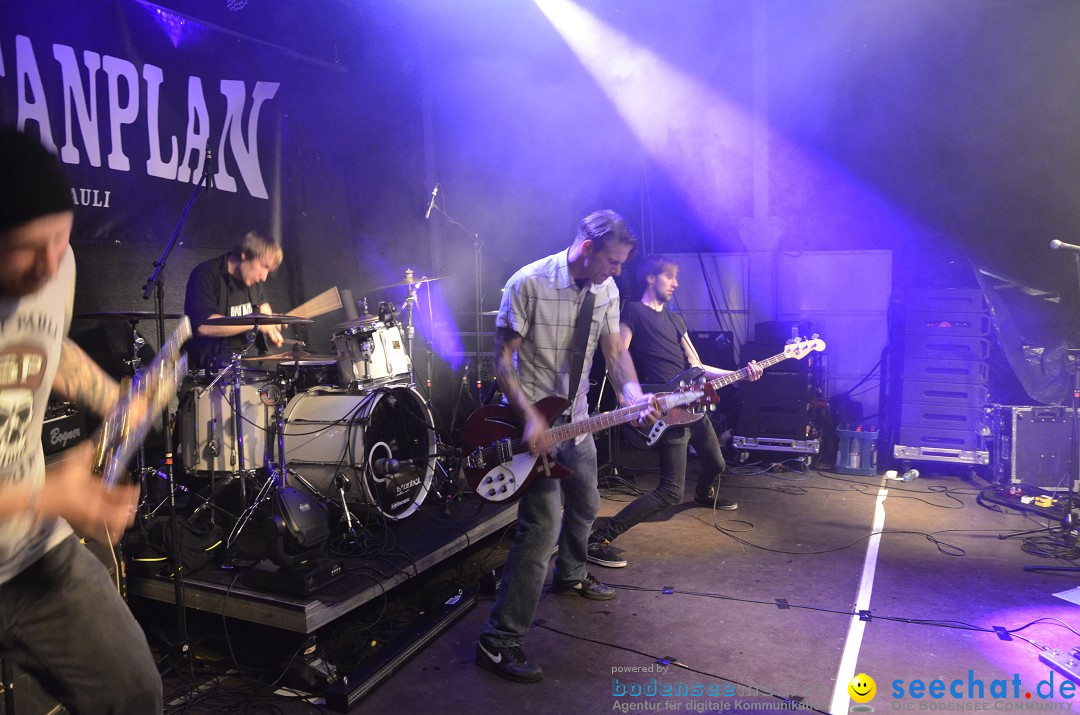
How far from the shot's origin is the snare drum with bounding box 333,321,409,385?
5.24 metres

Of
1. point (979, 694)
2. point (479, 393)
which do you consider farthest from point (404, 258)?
point (979, 694)

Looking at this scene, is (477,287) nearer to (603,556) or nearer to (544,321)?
(603,556)

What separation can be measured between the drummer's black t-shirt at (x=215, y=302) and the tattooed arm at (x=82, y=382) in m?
2.51

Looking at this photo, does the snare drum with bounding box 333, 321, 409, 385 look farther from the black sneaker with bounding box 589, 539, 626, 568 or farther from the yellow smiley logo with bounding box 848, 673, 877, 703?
the yellow smiley logo with bounding box 848, 673, 877, 703

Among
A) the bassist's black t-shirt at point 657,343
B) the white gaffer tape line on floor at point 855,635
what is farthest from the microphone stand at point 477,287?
the white gaffer tape line on floor at point 855,635

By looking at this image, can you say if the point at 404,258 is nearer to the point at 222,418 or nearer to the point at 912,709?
the point at 222,418

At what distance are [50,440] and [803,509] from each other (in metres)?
5.53

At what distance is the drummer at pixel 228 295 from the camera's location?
4742 mm

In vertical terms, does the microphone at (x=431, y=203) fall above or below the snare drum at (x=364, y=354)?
above

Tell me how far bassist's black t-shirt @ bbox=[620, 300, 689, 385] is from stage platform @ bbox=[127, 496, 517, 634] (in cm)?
165

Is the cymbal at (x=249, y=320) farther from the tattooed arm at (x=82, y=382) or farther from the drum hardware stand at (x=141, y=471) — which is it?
the tattooed arm at (x=82, y=382)

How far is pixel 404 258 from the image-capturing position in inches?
328

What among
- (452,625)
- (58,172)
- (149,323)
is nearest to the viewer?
(58,172)

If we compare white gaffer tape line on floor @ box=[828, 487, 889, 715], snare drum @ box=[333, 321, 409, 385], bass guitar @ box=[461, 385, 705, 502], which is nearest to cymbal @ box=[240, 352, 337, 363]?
snare drum @ box=[333, 321, 409, 385]
